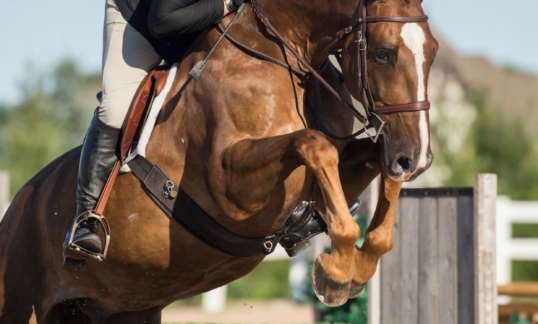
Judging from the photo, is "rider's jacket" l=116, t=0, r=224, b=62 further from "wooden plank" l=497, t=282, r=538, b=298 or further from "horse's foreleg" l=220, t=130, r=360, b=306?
"wooden plank" l=497, t=282, r=538, b=298

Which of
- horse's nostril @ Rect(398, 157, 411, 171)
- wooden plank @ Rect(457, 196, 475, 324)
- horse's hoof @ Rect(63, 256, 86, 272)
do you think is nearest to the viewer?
horse's nostril @ Rect(398, 157, 411, 171)

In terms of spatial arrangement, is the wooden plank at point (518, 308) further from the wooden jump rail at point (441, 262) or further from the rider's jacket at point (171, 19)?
the rider's jacket at point (171, 19)

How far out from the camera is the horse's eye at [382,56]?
4129 mm

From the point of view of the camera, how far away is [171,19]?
4.51m

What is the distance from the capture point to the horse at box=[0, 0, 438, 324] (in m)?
4.11

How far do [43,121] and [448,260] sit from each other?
28079 millimetres

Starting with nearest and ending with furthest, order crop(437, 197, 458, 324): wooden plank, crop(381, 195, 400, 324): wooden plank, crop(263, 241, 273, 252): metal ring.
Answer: crop(263, 241, 273, 252): metal ring
crop(437, 197, 458, 324): wooden plank
crop(381, 195, 400, 324): wooden plank

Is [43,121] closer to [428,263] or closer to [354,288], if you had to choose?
[428,263]

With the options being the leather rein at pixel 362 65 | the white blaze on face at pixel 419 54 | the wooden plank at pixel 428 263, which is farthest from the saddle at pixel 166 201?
the wooden plank at pixel 428 263

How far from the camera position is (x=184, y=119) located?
4727mm

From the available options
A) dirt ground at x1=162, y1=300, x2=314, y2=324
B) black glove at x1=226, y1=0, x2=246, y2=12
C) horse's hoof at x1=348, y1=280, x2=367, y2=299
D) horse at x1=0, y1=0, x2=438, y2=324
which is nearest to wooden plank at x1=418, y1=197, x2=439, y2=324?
horse at x1=0, y1=0, x2=438, y2=324

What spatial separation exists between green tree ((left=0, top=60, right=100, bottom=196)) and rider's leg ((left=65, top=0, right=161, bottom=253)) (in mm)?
20083

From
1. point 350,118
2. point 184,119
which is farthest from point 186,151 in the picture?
point 350,118

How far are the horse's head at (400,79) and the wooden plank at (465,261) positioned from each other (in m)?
2.42
